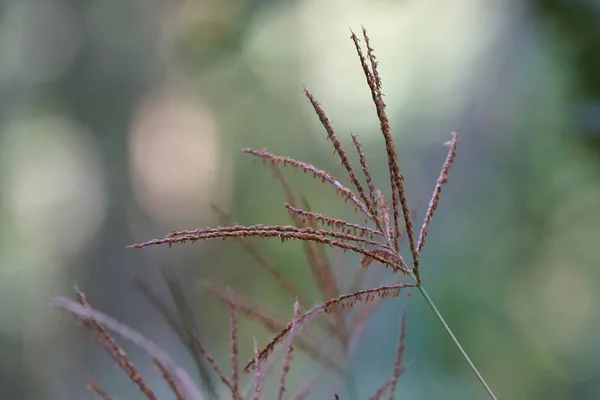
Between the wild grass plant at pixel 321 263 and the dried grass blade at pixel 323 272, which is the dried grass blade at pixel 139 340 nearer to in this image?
the wild grass plant at pixel 321 263

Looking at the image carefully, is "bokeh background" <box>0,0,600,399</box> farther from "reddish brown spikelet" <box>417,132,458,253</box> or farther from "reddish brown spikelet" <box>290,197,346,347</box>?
"reddish brown spikelet" <box>417,132,458,253</box>

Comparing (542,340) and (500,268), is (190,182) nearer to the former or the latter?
(500,268)

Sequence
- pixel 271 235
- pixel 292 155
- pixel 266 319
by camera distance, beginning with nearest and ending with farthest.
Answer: pixel 271 235
pixel 266 319
pixel 292 155

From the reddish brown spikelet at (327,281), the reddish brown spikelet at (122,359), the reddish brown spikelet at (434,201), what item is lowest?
the reddish brown spikelet at (122,359)

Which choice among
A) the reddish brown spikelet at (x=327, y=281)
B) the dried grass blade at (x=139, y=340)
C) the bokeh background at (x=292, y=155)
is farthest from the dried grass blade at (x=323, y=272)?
the bokeh background at (x=292, y=155)

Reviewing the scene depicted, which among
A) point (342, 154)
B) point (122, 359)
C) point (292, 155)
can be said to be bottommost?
point (122, 359)

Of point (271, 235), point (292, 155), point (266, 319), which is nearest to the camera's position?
point (271, 235)

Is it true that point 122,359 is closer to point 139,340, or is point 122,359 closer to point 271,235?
point 139,340

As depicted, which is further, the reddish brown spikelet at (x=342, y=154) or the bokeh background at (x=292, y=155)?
the bokeh background at (x=292, y=155)

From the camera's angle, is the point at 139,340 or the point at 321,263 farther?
the point at 321,263

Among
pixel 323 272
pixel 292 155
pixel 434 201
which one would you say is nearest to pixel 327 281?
pixel 323 272
